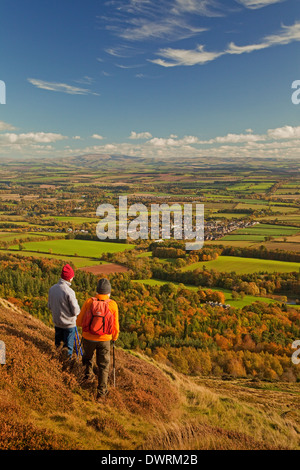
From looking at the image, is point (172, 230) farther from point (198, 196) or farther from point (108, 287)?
point (108, 287)

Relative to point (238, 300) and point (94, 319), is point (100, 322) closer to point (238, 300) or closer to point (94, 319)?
point (94, 319)

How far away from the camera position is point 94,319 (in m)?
6.93

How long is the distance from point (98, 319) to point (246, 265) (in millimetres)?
61475

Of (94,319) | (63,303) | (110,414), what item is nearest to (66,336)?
(63,303)

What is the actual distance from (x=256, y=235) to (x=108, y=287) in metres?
86.0

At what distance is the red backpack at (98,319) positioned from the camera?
6.93 m

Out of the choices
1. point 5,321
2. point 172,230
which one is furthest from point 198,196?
point 5,321

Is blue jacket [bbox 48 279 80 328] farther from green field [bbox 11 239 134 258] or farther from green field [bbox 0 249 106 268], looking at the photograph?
green field [bbox 11 239 134 258]

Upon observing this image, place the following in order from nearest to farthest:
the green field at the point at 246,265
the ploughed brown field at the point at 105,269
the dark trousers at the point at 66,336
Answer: the dark trousers at the point at 66,336 < the ploughed brown field at the point at 105,269 < the green field at the point at 246,265

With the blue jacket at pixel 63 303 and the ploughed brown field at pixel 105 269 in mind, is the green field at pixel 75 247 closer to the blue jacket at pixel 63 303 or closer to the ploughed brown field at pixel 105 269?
the ploughed brown field at pixel 105 269

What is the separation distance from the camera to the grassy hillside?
19.2 ft

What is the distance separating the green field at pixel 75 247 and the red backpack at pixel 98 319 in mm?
65658

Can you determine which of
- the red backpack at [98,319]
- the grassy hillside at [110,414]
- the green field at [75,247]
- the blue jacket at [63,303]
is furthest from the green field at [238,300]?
the red backpack at [98,319]

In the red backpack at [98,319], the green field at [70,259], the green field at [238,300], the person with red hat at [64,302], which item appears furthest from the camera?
the green field at [70,259]
